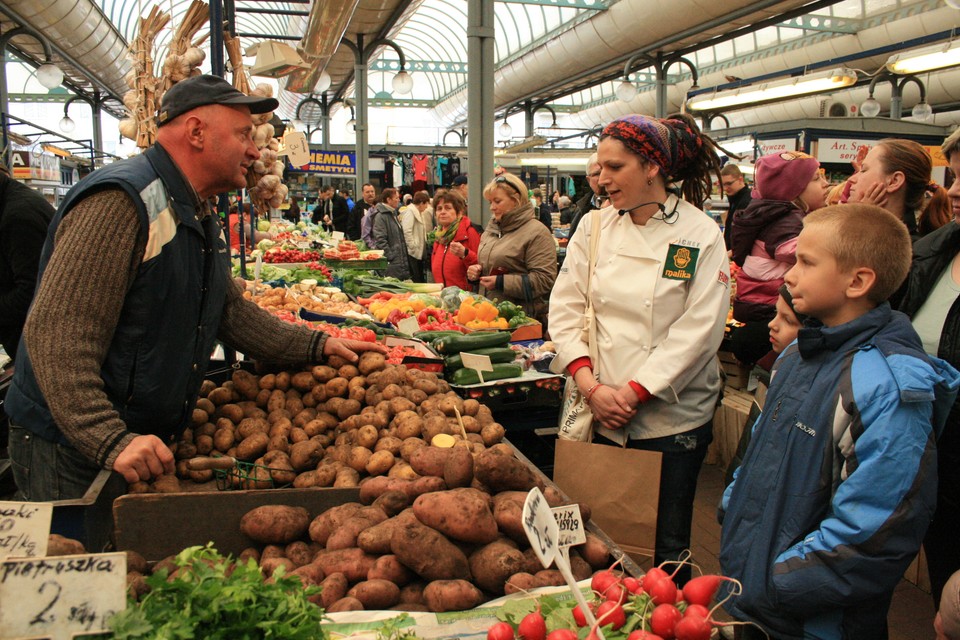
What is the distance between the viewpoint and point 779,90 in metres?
10.6

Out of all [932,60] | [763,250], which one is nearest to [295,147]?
[763,250]

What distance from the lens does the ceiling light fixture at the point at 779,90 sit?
Result: 980 cm

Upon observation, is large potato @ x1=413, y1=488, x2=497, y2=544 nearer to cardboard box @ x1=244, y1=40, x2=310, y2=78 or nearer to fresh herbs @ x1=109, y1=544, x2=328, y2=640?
fresh herbs @ x1=109, y1=544, x2=328, y2=640

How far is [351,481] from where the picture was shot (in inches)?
91.4

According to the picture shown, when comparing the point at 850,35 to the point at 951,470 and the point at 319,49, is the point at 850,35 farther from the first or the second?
the point at 951,470

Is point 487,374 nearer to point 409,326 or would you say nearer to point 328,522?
point 409,326

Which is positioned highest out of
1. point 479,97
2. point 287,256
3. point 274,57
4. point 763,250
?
point 479,97

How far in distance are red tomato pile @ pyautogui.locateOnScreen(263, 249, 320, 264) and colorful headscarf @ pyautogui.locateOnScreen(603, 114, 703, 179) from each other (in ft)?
20.6

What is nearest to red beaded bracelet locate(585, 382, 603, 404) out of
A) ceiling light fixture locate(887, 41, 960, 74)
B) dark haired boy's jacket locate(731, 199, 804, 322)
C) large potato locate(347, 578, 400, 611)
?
large potato locate(347, 578, 400, 611)

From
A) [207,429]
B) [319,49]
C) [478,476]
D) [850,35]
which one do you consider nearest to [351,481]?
[478,476]

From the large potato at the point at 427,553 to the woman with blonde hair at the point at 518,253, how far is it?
135 inches

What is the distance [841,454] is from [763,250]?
3.20 metres

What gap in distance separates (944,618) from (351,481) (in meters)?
1.74

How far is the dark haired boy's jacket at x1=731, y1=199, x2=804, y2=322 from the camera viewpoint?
4551 millimetres
